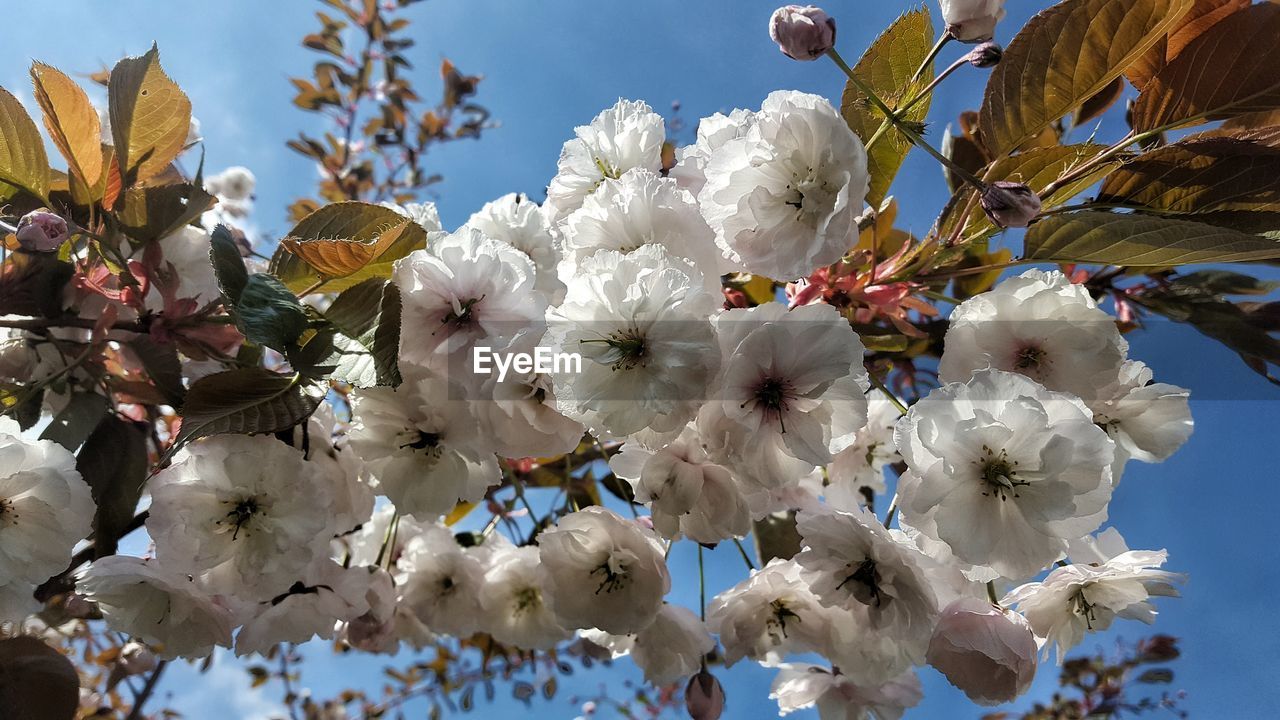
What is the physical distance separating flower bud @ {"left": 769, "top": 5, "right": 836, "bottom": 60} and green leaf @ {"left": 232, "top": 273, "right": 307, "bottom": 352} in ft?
1.84

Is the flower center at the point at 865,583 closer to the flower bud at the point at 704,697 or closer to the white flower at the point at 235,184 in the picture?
the flower bud at the point at 704,697

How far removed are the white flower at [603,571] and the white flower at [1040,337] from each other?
0.41m

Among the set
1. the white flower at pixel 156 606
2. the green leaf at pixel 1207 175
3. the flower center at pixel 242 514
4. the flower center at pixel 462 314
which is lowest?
the white flower at pixel 156 606

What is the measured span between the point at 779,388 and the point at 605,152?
423mm

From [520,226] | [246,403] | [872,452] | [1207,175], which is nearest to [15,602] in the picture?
[246,403]

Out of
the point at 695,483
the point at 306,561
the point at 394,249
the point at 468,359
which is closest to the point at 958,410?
the point at 695,483

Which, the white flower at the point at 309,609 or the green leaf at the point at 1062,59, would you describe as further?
the white flower at the point at 309,609

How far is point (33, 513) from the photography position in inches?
28.5

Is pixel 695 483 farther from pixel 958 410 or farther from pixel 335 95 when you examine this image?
pixel 335 95

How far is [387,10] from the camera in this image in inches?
109

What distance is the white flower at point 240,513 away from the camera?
0.74 m

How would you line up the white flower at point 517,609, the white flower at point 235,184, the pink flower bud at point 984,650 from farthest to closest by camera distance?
the white flower at point 235,184 → the white flower at point 517,609 → the pink flower bud at point 984,650

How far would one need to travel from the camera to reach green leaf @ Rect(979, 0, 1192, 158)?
27.3 inches

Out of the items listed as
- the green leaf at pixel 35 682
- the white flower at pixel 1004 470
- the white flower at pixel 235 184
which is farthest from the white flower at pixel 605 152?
the white flower at pixel 235 184
